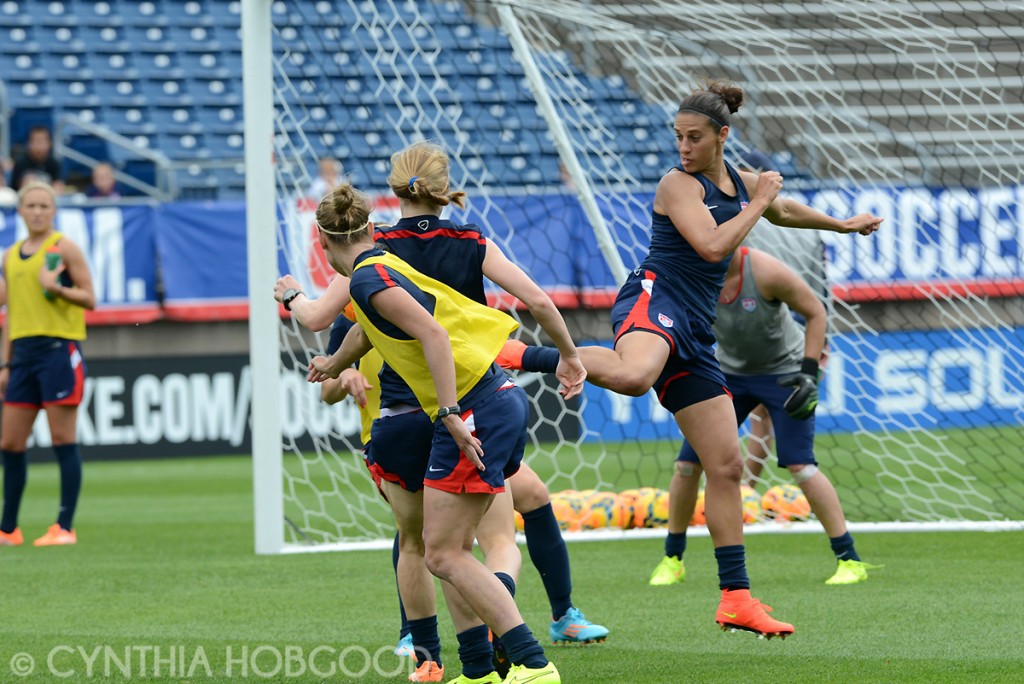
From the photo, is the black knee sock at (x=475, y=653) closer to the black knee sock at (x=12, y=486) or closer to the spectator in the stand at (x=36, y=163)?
the black knee sock at (x=12, y=486)

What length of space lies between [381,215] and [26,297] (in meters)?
4.19

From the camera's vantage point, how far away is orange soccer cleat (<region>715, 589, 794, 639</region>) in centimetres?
498

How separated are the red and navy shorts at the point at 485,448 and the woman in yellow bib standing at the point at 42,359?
516 cm

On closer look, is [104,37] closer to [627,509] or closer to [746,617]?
[627,509]

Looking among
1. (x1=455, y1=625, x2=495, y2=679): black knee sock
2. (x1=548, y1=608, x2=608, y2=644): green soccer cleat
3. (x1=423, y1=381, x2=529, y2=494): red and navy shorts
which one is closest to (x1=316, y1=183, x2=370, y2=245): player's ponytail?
(x1=423, y1=381, x2=529, y2=494): red and navy shorts

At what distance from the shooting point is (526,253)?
1286 centimetres

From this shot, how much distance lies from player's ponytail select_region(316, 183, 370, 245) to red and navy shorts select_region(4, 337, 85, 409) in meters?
4.87

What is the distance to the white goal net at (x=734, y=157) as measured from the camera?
8.97 meters

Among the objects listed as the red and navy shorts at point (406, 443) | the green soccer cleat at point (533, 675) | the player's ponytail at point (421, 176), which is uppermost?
the player's ponytail at point (421, 176)

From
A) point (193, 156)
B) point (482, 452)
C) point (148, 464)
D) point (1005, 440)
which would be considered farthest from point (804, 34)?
point (193, 156)

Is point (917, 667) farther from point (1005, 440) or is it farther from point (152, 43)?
point (152, 43)

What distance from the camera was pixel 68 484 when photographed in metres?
8.88

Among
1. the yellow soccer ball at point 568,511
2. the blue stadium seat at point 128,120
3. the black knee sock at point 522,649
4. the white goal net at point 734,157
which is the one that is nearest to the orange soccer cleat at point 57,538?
the white goal net at point 734,157

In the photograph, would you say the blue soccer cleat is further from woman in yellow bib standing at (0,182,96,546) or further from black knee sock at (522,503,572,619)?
woman in yellow bib standing at (0,182,96,546)
